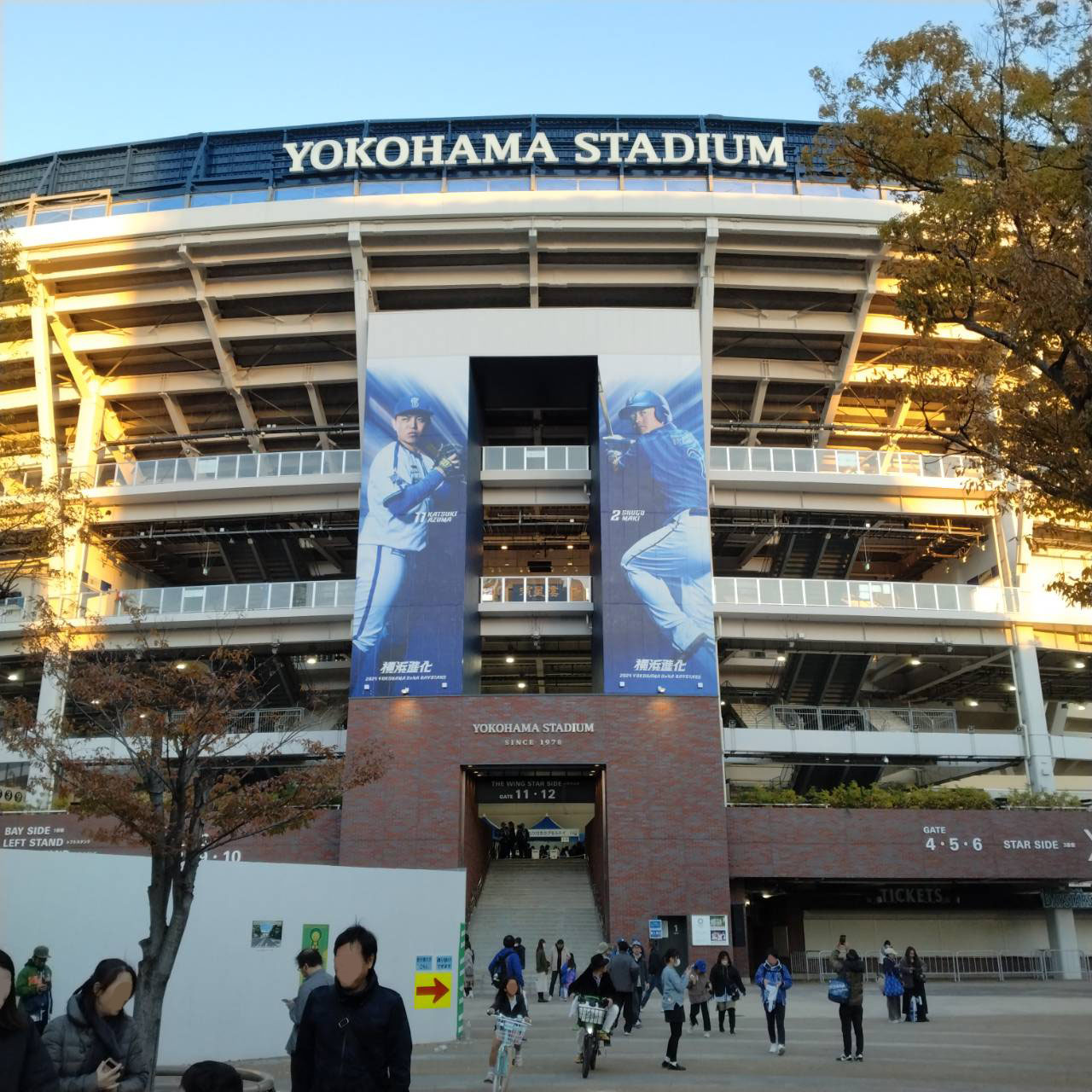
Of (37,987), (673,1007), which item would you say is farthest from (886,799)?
(37,987)

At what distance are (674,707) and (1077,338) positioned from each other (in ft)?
67.5

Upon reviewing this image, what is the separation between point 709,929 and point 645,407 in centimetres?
1566

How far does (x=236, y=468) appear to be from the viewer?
119 feet

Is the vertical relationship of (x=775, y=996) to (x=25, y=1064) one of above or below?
below

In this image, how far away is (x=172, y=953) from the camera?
11.8m

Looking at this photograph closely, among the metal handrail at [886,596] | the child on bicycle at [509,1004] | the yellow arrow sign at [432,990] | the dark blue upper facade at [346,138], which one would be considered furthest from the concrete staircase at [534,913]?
the dark blue upper facade at [346,138]

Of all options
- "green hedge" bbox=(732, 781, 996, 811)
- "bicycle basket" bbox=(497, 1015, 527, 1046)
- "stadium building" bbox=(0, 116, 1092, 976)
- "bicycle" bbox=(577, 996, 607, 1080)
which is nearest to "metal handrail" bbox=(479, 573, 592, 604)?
"stadium building" bbox=(0, 116, 1092, 976)

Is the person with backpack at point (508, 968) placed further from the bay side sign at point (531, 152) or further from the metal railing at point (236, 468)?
the bay side sign at point (531, 152)

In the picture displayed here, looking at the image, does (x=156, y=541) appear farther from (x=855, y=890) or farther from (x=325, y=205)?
(x=855, y=890)

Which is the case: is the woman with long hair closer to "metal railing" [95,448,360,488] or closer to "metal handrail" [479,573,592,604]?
"metal handrail" [479,573,592,604]

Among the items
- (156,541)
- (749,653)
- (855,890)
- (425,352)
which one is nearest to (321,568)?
(156,541)

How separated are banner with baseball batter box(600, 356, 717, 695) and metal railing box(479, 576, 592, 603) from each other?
218 centimetres

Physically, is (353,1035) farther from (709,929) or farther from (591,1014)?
(709,929)

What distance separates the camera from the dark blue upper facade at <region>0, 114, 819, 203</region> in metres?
36.9
